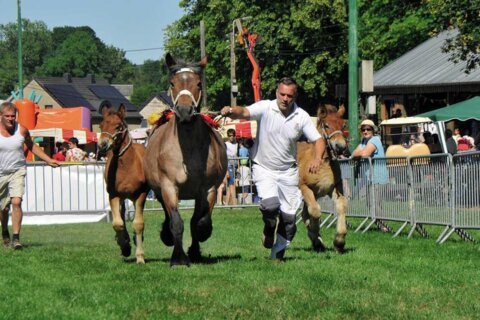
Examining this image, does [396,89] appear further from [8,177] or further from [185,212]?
[8,177]

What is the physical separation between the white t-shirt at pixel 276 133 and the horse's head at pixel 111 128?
2048mm

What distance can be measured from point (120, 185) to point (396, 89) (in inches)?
1482

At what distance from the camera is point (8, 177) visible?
625 inches

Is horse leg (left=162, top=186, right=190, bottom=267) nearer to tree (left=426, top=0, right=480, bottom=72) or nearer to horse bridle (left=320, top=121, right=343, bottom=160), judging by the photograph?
horse bridle (left=320, top=121, right=343, bottom=160)

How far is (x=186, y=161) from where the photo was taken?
11938 millimetres

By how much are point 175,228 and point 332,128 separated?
299 centimetres

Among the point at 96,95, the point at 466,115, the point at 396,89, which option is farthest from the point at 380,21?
the point at 96,95

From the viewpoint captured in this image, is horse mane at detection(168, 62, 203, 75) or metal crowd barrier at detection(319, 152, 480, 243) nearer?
horse mane at detection(168, 62, 203, 75)

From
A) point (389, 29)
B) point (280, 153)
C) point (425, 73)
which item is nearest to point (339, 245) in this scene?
point (280, 153)

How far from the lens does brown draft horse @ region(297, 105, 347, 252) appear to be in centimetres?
1374

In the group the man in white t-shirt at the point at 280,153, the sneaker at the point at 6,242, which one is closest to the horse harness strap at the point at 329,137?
the man in white t-shirt at the point at 280,153

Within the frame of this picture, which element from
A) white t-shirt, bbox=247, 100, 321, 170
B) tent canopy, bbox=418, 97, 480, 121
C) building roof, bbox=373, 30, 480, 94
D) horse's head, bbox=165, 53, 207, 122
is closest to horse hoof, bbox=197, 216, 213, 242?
white t-shirt, bbox=247, 100, 321, 170

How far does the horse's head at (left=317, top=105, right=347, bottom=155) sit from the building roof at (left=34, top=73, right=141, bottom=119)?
377 ft

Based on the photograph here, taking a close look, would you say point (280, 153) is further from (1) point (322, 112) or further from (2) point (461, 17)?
(2) point (461, 17)
